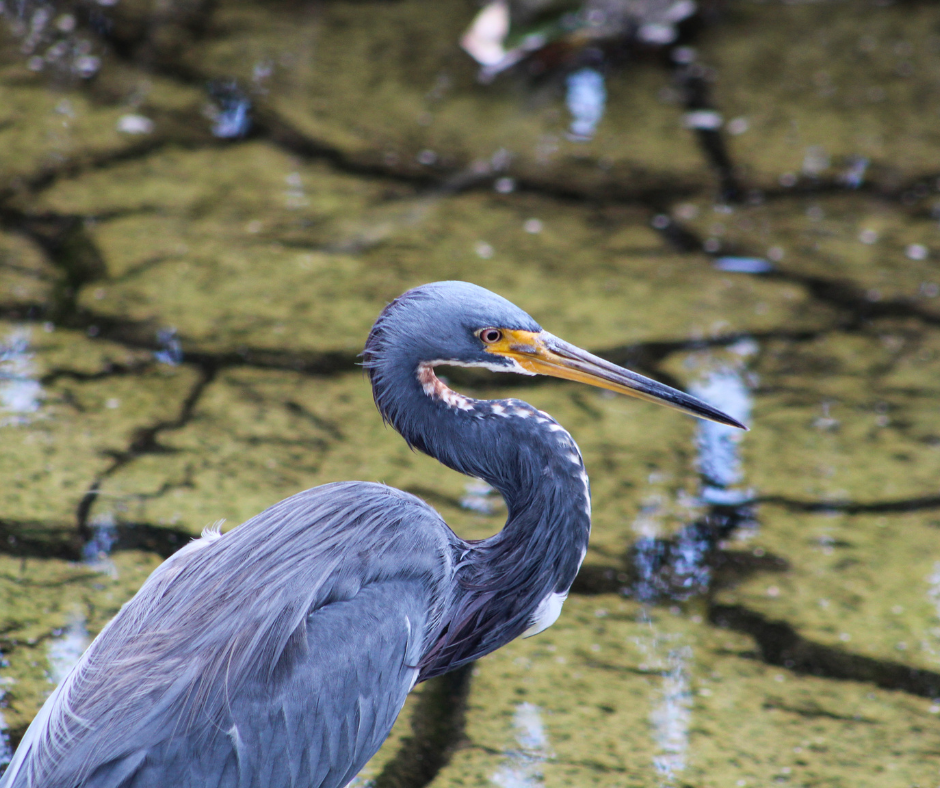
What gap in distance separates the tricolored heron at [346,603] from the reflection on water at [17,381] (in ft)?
3.82

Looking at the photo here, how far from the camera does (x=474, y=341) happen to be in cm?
188

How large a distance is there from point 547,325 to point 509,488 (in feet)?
→ 4.79

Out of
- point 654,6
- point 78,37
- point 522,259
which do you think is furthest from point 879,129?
point 78,37

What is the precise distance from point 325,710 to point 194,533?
96cm

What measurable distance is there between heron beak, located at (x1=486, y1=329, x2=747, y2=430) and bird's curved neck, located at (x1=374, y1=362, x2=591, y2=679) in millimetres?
92

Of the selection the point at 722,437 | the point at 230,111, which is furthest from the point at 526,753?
the point at 230,111

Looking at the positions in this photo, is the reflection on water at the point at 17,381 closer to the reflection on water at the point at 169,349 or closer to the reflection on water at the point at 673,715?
the reflection on water at the point at 169,349

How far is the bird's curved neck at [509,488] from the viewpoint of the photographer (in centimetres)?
187

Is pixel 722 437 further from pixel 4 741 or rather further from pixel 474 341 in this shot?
pixel 4 741

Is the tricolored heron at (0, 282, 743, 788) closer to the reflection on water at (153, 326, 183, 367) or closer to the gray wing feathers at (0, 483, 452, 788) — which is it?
the gray wing feathers at (0, 483, 452, 788)

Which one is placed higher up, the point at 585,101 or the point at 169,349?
the point at 585,101

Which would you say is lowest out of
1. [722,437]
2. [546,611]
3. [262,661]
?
[722,437]

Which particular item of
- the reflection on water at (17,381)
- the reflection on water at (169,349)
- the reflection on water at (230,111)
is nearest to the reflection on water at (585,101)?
the reflection on water at (230,111)

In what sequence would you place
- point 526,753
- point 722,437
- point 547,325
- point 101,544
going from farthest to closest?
point 547,325 < point 722,437 < point 101,544 < point 526,753
